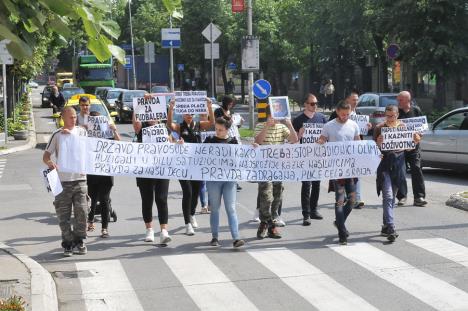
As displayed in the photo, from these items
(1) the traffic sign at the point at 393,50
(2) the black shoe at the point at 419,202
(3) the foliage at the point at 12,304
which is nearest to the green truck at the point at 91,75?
(1) the traffic sign at the point at 393,50

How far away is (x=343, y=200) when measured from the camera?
10.4 meters

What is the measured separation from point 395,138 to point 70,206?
4.44m

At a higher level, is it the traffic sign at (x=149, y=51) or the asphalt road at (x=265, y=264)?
the traffic sign at (x=149, y=51)

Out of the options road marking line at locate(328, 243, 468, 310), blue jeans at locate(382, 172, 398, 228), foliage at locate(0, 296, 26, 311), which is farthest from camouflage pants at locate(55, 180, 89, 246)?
blue jeans at locate(382, 172, 398, 228)

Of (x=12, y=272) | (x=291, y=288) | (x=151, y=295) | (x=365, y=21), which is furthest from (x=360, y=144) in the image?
(x=365, y=21)

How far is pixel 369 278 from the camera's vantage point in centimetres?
859

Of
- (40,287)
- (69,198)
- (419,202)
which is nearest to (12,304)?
(40,287)

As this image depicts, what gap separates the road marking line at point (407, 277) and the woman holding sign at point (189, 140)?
2.13 m

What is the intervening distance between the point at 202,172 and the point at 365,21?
28.1 m

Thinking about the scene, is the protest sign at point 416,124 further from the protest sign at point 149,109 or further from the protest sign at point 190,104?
the protest sign at point 149,109

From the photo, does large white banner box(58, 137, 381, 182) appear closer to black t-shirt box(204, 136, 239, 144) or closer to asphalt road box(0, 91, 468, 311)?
black t-shirt box(204, 136, 239, 144)

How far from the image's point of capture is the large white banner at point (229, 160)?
10406 millimetres

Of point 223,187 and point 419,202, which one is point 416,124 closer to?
point 419,202

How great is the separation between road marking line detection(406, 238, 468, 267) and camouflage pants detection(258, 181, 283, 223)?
1.88m
